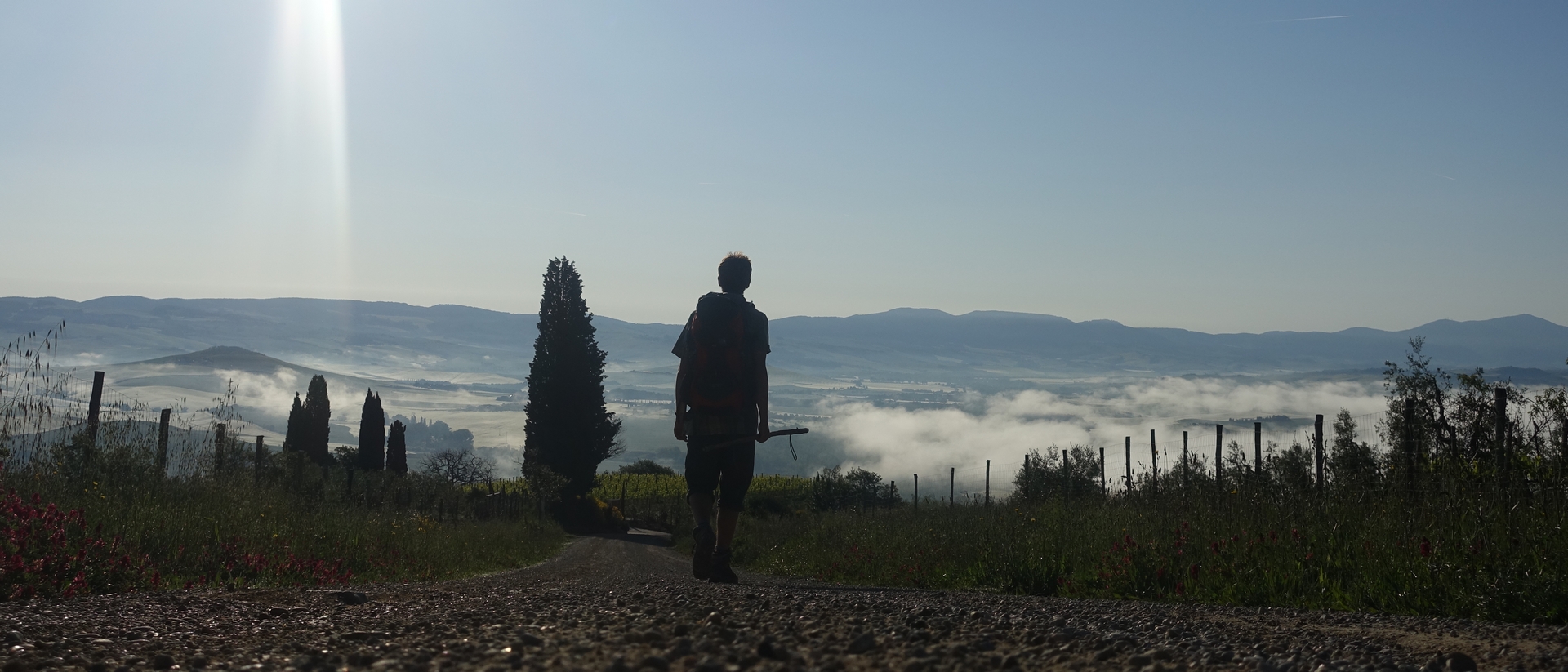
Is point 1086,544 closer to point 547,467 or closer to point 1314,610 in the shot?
point 1314,610

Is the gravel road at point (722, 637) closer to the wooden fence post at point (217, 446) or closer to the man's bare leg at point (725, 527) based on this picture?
the man's bare leg at point (725, 527)

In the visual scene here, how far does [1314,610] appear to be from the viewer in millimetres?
5367

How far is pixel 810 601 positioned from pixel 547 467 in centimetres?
4946

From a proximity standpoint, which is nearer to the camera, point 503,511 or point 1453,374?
point 1453,374

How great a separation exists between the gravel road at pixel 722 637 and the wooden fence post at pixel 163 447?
659cm

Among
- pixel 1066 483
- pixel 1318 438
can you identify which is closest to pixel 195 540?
pixel 1318 438

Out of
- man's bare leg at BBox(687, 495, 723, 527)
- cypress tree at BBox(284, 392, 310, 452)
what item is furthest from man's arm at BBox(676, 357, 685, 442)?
cypress tree at BBox(284, 392, 310, 452)

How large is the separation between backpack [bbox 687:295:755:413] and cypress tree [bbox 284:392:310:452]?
6578 centimetres

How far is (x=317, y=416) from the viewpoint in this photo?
67.4 meters

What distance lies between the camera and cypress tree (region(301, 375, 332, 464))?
6600 centimetres

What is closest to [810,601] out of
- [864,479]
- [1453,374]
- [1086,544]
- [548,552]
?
[1086,544]

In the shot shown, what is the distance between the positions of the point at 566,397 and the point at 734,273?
4705 centimetres

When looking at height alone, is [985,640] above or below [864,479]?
above

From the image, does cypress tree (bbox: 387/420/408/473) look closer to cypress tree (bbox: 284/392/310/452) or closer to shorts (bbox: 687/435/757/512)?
cypress tree (bbox: 284/392/310/452)
